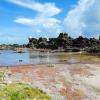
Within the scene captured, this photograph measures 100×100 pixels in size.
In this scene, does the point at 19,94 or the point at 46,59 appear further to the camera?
the point at 46,59

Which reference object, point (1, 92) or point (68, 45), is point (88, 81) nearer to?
point (1, 92)

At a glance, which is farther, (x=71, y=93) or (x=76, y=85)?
(x=76, y=85)

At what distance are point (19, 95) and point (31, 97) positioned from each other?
1.06 m

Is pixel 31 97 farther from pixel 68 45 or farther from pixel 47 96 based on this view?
pixel 68 45

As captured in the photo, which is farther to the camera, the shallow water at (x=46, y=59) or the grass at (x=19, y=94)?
the shallow water at (x=46, y=59)

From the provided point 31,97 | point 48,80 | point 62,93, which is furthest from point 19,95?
point 48,80

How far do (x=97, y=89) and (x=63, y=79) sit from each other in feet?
23.6

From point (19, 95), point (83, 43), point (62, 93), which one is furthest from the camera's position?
point (83, 43)

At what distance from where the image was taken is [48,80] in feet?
112

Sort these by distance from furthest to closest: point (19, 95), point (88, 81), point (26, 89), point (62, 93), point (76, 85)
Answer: point (88, 81)
point (76, 85)
point (62, 93)
point (26, 89)
point (19, 95)

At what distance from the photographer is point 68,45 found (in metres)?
196

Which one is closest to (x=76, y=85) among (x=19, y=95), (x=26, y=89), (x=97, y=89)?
(x=97, y=89)

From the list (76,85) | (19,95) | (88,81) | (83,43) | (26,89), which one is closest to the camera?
(19,95)

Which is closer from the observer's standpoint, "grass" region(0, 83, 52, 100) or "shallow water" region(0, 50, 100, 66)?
"grass" region(0, 83, 52, 100)
